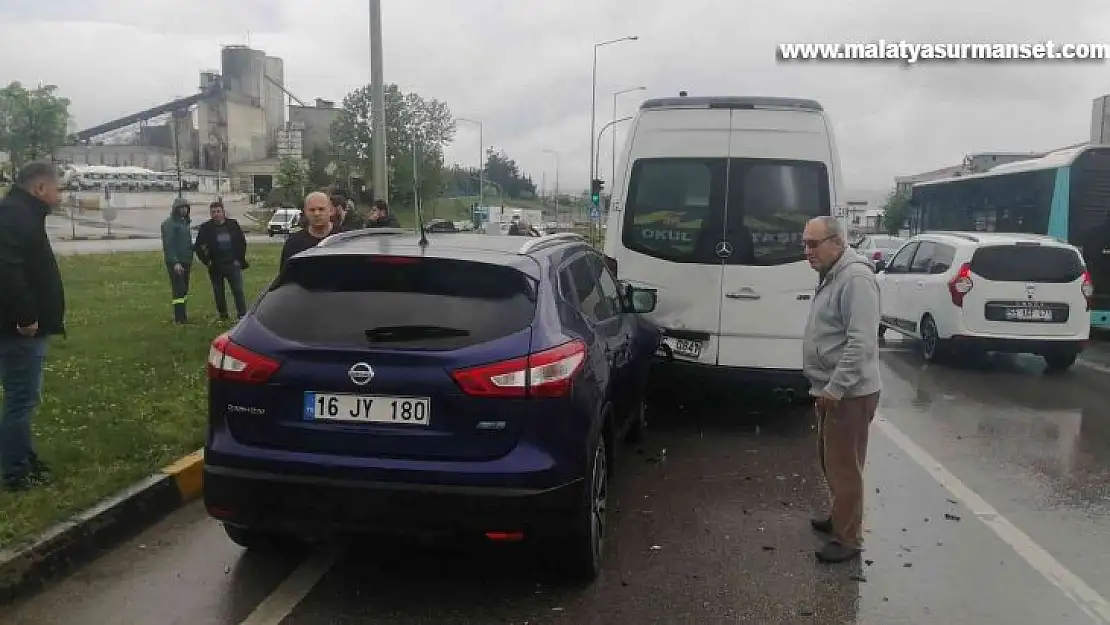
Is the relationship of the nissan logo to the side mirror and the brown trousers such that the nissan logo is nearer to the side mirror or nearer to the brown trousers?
the brown trousers

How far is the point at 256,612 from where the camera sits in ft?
13.4

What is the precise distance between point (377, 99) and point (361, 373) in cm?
1157

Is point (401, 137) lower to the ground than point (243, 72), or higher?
lower

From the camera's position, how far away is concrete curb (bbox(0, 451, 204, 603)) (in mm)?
4246

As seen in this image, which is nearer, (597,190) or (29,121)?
(597,190)

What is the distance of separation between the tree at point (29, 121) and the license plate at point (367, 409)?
269 ft

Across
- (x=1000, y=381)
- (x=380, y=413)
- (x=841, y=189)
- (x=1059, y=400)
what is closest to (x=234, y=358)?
(x=380, y=413)

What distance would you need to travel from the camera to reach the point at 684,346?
25.6 feet

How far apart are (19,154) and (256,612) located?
273ft

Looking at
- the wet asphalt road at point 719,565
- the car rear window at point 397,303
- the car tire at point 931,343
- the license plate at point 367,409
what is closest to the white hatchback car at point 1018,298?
the car tire at point 931,343

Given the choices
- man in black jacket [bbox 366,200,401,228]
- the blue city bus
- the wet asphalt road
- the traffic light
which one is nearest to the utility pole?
man in black jacket [bbox 366,200,401,228]

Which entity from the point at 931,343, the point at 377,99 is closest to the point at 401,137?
the point at 377,99

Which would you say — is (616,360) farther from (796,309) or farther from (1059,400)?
(1059,400)

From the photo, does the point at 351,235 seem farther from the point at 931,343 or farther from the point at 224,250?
the point at 931,343
